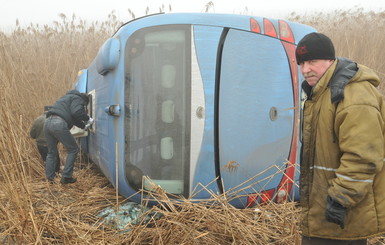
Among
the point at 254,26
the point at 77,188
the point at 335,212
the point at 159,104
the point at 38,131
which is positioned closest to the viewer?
the point at 335,212

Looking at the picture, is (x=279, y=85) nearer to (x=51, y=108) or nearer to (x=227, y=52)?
(x=227, y=52)

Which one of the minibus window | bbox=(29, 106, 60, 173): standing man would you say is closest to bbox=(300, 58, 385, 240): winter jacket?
the minibus window

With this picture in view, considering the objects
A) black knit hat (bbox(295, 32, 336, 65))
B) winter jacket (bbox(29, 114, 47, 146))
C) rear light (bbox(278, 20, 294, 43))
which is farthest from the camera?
winter jacket (bbox(29, 114, 47, 146))

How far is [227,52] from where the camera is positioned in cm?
281

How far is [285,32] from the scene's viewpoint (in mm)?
3127

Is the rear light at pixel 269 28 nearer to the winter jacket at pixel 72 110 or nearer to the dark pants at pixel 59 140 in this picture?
the winter jacket at pixel 72 110

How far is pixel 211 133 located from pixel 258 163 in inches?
21.1

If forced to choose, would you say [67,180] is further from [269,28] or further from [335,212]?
[335,212]

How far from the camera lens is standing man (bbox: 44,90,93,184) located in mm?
4035

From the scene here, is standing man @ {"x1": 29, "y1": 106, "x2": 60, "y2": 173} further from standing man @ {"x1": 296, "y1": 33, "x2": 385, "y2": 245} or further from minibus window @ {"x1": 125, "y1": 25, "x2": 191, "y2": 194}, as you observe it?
standing man @ {"x1": 296, "y1": 33, "x2": 385, "y2": 245}

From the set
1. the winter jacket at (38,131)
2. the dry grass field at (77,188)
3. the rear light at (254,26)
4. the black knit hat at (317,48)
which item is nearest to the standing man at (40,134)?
the winter jacket at (38,131)

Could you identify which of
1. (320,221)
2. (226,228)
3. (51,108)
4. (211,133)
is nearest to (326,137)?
(320,221)

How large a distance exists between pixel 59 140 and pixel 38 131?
1.96ft

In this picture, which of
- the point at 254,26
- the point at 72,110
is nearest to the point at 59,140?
the point at 72,110
